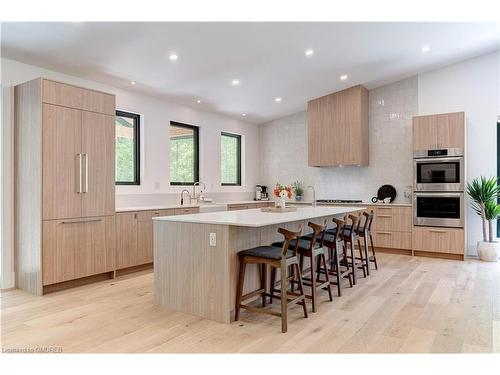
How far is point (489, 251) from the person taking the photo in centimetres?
571

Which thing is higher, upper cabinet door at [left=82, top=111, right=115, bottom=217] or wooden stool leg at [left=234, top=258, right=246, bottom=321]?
upper cabinet door at [left=82, top=111, right=115, bottom=217]

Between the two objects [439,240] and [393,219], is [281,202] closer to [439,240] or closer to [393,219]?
[393,219]

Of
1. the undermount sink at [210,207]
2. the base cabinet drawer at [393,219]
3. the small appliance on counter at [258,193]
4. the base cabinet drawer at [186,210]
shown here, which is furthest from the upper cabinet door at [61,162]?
the base cabinet drawer at [393,219]

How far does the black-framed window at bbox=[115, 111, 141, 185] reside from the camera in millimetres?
5523

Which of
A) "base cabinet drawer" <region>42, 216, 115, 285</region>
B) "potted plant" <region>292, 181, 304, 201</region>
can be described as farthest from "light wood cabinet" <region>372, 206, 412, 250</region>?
"base cabinet drawer" <region>42, 216, 115, 285</region>

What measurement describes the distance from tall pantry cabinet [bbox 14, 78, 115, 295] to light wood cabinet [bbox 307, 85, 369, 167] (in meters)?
3.93

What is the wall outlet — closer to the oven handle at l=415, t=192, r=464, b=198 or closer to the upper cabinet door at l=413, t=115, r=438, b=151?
the oven handle at l=415, t=192, r=464, b=198

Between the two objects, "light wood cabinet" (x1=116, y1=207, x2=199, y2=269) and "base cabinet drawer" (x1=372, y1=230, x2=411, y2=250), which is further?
"base cabinet drawer" (x1=372, y1=230, x2=411, y2=250)

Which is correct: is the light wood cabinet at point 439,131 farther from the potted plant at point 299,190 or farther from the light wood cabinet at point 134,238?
the light wood cabinet at point 134,238

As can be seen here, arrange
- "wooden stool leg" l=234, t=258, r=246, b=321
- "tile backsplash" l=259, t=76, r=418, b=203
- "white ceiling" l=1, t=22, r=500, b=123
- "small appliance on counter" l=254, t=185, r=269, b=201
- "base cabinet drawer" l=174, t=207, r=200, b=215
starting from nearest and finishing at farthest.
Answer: "wooden stool leg" l=234, t=258, r=246, b=321 < "white ceiling" l=1, t=22, r=500, b=123 < "base cabinet drawer" l=174, t=207, r=200, b=215 < "tile backsplash" l=259, t=76, r=418, b=203 < "small appliance on counter" l=254, t=185, r=269, b=201

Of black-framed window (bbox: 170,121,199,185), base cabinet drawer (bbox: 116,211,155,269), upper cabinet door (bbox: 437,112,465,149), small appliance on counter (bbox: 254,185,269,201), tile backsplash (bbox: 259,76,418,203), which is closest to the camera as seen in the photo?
base cabinet drawer (bbox: 116,211,155,269)

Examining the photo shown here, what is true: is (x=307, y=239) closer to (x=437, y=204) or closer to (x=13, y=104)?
(x=437, y=204)

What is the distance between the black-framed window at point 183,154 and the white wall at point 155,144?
115 millimetres

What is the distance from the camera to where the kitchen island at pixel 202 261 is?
319 centimetres
